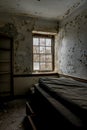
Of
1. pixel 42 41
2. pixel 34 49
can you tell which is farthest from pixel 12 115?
pixel 42 41

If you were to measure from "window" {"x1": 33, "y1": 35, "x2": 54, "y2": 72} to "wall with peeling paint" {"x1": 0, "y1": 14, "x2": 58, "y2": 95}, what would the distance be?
287mm

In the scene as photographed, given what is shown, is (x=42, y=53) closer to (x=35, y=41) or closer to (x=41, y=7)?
(x=35, y=41)

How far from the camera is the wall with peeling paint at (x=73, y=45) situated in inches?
108

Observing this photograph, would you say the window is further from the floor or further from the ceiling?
the floor

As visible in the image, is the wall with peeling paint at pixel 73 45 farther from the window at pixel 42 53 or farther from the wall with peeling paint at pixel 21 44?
the wall with peeling paint at pixel 21 44

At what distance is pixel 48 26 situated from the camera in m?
3.88

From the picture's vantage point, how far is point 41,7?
3.03 m

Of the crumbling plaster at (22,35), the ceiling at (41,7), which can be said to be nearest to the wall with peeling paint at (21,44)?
the crumbling plaster at (22,35)

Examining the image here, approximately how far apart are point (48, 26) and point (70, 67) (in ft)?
5.05

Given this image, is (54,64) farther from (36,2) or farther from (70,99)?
(70,99)

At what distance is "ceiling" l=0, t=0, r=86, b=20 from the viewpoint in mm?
2748

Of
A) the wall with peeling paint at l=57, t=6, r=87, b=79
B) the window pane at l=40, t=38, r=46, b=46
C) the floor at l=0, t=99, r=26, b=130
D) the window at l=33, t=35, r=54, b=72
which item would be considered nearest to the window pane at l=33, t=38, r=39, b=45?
the window at l=33, t=35, r=54, b=72

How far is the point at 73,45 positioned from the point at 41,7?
125 centimetres

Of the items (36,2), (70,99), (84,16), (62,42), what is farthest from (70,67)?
(70,99)
